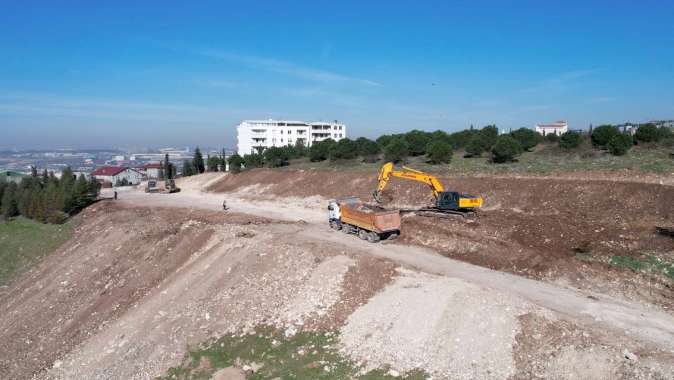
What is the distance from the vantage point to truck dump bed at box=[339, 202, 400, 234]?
2064cm

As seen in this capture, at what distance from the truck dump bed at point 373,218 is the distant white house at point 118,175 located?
274ft

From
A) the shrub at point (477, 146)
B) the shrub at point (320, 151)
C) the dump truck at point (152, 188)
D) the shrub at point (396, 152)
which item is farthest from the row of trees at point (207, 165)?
the shrub at point (477, 146)

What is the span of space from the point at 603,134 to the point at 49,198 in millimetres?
52787

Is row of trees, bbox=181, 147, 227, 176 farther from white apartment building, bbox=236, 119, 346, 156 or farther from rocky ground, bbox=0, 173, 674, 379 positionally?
rocky ground, bbox=0, 173, 674, 379

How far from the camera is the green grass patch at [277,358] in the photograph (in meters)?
11.4

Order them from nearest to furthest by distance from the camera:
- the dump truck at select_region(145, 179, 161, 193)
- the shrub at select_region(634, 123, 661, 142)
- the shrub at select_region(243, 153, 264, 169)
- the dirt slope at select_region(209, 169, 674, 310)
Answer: the dirt slope at select_region(209, 169, 674, 310) → the shrub at select_region(634, 123, 661, 142) → the dump truck at select_region(145, 179, 161, 193) → the shrub at select_region(243, 153, 264, 169)

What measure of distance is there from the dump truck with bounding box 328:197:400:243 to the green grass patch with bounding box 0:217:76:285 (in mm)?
20589

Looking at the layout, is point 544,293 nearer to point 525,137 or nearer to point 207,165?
point 525,137

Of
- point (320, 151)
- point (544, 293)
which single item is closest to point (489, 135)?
point (320, 151)

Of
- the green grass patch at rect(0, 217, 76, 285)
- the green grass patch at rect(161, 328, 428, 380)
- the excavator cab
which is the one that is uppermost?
the excavator cab

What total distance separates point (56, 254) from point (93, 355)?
17748mm

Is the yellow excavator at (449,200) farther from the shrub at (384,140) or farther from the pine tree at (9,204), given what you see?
the pine tree at (9,204)

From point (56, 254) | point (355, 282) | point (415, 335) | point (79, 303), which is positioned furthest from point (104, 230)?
point (415, 335)

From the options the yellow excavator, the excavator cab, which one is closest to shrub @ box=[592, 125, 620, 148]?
the yellow excavator
